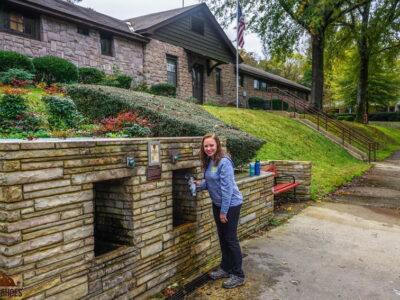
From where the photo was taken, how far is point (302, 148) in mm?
14281

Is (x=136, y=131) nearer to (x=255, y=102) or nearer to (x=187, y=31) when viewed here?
(x=187, y=31)

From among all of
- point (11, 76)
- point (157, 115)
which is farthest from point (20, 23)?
point (157, 115)

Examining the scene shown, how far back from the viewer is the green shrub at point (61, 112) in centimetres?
640

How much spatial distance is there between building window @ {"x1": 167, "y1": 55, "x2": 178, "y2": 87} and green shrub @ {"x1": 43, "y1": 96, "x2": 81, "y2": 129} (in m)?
12.8

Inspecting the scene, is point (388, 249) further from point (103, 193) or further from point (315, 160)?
point (315, 160)

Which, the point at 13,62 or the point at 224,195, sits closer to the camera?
the point at 224,195

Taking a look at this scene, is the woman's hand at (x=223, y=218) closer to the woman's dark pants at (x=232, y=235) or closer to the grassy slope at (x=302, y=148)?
the woman's dark pants at (x=232, y=235)

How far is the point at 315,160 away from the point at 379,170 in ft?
9.63

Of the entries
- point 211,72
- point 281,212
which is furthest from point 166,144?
point 211,72

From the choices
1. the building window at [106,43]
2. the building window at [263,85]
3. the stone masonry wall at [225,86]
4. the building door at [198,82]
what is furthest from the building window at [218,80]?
the building window at [106,43]

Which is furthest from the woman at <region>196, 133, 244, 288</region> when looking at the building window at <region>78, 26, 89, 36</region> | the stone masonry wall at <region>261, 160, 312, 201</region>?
the building window at <region>78, 26, 89, 36</region>

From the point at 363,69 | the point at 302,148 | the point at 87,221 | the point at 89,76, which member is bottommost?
Answer: the point at 87,221

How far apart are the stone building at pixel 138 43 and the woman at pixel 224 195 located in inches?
448

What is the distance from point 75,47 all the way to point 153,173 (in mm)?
12722
